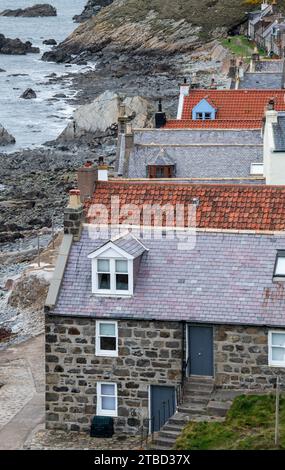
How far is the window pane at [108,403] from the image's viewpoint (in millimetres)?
29641

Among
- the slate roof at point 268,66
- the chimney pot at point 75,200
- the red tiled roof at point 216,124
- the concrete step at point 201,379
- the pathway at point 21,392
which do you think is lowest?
the pathway at point 21,392

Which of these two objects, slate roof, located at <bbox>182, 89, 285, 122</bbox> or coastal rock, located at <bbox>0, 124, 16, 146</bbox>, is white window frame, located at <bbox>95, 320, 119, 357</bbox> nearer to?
slate roof, located at <bbox>182, 89, 285, 122</bbox>

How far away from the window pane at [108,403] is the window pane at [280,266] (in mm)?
5253

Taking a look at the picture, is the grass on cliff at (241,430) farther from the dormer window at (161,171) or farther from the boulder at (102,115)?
the boulder at (102,115)

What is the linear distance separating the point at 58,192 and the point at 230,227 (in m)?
44.9

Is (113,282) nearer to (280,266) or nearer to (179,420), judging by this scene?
(179,420)

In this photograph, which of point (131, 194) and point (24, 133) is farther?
point (24, 133)

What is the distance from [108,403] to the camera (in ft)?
97.5

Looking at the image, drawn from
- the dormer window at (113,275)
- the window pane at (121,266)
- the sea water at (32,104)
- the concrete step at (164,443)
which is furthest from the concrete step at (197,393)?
the sea water at (32,104)
